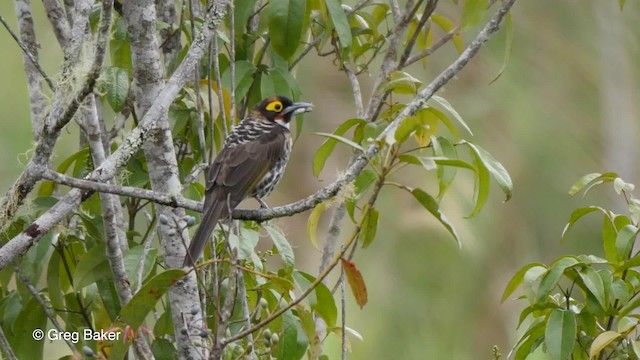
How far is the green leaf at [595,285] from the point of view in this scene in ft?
8.00

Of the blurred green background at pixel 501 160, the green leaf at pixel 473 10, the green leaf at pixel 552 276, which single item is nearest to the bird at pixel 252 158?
the green leaf at pixel 473 10

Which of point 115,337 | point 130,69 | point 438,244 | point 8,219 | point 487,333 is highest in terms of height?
point 130,69

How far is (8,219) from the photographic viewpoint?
2.53 m

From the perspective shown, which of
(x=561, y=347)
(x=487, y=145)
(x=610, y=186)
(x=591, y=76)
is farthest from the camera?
(x=591, y=76)

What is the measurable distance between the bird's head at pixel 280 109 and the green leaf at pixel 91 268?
0.90m

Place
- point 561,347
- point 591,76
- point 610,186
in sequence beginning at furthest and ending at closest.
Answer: point 591,76
point 610,186
point 561,347

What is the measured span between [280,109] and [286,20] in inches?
30.2

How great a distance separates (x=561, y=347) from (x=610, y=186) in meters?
5.86

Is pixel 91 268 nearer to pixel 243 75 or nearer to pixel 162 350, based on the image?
pixel 162 350

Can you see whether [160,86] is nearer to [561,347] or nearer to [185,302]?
[185,302]

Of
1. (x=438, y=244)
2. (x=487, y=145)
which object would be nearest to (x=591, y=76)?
(x=487, y=145)

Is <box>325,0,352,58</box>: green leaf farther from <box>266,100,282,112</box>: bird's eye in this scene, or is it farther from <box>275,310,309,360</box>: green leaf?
<box>275,310,309,360</box>: green leaf

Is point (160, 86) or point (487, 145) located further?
point (487, 145)

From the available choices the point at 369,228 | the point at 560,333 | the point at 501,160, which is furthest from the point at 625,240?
the point at 501,160
